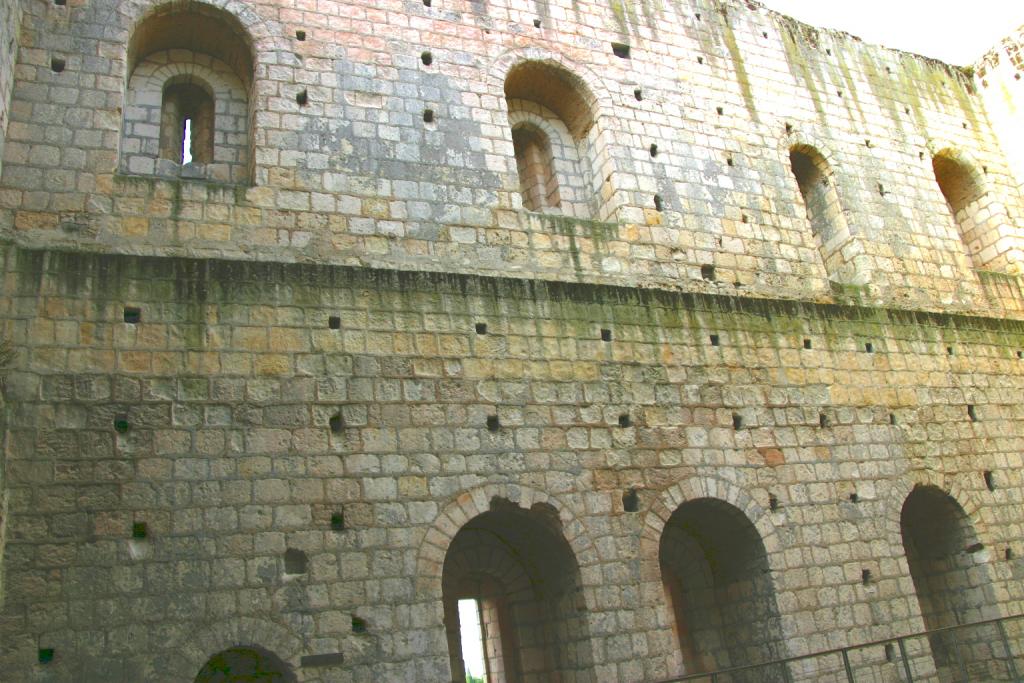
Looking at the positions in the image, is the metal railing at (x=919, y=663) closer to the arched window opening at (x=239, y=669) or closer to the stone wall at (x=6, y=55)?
the arched window opening at (x=239, y=669)

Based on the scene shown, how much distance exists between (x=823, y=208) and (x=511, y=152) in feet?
16.0

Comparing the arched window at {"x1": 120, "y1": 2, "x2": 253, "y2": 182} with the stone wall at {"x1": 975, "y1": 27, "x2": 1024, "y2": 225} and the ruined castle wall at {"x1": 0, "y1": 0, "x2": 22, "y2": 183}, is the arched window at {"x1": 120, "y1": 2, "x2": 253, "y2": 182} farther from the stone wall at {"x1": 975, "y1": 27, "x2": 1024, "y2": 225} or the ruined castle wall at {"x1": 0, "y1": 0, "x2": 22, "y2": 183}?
the stone wall at {"x1": 975, "y1": 27, "x2": 1024, "y2": 225}

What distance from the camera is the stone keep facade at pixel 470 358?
259 inches

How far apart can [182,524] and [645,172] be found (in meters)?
6.47

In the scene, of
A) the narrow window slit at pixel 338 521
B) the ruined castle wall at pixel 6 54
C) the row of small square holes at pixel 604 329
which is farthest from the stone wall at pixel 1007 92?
the ruined castle wall at pixel 6 54

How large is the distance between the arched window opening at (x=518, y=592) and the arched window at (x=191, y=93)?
435cm

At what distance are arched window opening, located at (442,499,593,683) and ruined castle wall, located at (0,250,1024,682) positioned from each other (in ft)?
0.82

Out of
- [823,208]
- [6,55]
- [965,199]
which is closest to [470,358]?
[6,55]

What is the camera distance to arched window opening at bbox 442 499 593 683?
7742 millimetres

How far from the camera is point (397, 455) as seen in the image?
7332 mm

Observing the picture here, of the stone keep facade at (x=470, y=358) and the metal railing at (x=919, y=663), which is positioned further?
the metal railing at (x=919, y=663)

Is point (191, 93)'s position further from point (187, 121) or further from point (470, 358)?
point (470, 358)

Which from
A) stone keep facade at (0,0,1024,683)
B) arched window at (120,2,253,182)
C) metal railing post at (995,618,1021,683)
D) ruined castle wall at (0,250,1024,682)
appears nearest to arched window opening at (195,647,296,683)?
stone keep facade at (0,0,1024,683)

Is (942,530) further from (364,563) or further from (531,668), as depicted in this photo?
(364,563)
